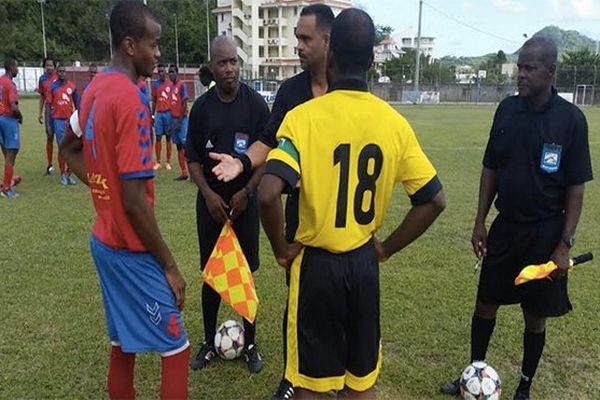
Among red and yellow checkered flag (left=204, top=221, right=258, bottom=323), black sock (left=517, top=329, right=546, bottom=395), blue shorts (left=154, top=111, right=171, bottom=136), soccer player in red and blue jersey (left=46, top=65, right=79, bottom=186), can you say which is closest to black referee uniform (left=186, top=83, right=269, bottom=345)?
red and yellow checkered flag (left=204, top=221, right=258, bottom=323)

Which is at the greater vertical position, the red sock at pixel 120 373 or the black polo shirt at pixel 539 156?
the black polo shirt at pixel 539 156

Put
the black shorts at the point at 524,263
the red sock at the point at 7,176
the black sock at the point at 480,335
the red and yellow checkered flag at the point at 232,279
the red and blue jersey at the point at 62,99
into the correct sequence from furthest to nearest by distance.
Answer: the red and blue jersey at the point at 62,99 → the red sock at the point at 7,176 → the black sock at the point at 480,335 → the black shorts at the point at 524,263 → the red and yellow checkered flag at the point at 232,279

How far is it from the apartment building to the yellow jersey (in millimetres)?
75339

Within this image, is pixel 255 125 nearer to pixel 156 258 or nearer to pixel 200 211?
pixel 200 211

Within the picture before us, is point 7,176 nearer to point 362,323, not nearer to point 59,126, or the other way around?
point 59,126

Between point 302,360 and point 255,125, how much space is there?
193cm

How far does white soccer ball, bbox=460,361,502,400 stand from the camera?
11.7ft

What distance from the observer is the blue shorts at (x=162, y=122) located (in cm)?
1239

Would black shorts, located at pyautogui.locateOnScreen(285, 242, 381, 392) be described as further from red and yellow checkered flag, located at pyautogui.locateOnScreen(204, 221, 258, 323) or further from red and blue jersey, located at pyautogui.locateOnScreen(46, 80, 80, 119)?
red and blue jersey, located at pyautogui.locateOnScreen(46, 80, 80, 119)

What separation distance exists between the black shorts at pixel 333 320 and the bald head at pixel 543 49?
1.69 m

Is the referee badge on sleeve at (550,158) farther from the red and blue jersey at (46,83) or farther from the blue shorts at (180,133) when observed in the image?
the red and blue jersey at (46,83)

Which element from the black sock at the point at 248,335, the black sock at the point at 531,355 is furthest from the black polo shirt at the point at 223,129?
the black sock at the point at 531,355

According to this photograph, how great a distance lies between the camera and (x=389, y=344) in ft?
14.5

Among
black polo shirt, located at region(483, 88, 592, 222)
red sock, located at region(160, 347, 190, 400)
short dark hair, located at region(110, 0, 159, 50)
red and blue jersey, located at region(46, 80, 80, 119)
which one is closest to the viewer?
short dark hair, located at region(110, 0, 159, 50)
